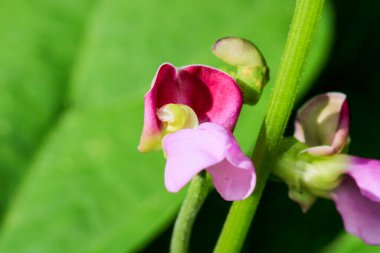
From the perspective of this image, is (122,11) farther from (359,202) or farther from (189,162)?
(189,162)

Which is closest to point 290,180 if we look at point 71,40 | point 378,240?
point 378,240

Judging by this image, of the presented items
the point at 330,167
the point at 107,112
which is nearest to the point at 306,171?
the point at 330,167

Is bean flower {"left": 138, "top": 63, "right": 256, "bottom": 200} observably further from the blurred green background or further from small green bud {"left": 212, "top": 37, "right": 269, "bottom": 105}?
the blurred green background

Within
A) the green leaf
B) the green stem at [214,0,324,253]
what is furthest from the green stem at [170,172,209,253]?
the green leaf

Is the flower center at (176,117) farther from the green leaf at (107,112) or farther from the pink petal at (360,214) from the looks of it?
the green leaf at (107,112)

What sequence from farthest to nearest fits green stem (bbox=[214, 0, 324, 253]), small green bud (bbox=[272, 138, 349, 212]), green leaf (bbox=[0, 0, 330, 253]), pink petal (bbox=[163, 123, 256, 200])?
green leaf (bbox=[0, 0, 330, 253]) < small green bud (bbox=[272, 138, 349, 212]) < green stem (bbox=[214, 0, 324, 253]) < pink petal (bbox=[163, 123, 256, 200])

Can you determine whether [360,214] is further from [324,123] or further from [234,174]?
[234,174]
